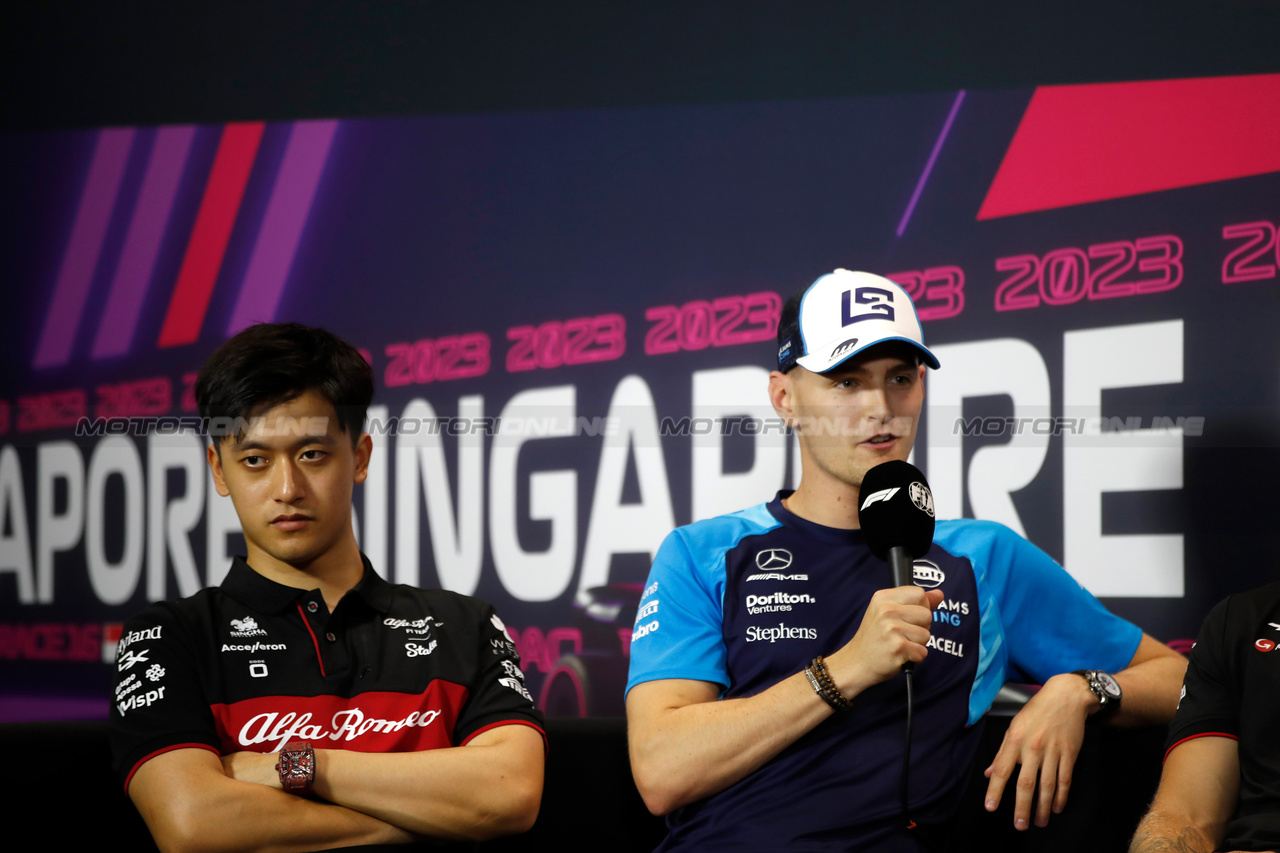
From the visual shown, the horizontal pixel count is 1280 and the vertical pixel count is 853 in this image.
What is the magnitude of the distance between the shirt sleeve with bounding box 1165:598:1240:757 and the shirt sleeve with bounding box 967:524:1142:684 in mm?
199

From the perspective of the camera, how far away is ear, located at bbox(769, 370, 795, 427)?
1.80 m

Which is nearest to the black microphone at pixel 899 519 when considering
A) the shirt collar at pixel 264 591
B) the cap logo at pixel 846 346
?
the cap logo at pixel 846 346

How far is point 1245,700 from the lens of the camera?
1480 mm

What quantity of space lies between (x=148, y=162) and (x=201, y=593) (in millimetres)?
1856

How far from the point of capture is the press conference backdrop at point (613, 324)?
2377mm

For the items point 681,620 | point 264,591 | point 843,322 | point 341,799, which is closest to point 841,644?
point 681,620

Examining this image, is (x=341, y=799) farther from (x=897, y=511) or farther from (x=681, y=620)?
(x=897, y=511)

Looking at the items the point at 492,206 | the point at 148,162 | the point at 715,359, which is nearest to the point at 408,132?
the point at 492,206

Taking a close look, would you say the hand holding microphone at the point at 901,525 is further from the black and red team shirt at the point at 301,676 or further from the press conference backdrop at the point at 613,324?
the press conference backdrop at the point at 613,324

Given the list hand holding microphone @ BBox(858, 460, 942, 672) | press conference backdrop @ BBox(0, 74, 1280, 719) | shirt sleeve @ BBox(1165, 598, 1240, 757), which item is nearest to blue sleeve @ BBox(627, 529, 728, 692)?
hand holding microphone @ BBox(858, 460, 942, 672)

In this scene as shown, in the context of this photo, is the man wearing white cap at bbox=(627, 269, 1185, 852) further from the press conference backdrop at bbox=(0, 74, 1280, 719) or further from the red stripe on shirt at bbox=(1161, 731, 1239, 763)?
the press conference backdrop at bbox=(0, 74, 1280, 719)

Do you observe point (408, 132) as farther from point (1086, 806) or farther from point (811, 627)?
point (1086, 806)

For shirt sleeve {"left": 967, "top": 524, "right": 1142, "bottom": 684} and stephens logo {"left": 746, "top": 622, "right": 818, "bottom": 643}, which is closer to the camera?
stephens logo {"left": 746, "top": 622, "right": 818, "bottom": 643}

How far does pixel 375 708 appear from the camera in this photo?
1580 mm
